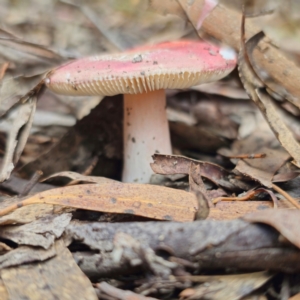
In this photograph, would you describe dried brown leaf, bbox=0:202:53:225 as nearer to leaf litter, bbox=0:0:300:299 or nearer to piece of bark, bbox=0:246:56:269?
leaf litter, bbox=0:0:300:299

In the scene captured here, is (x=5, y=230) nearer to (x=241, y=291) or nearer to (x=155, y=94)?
(x=241, y=291)

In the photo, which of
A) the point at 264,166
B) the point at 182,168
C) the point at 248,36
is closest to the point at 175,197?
the point at 182,168

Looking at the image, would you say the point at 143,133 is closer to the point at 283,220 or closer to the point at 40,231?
the point at 40,231

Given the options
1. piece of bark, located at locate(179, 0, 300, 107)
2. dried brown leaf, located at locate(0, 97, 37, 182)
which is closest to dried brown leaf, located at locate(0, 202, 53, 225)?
dried brown leaf, located at locate(0, 97, 37, 182)

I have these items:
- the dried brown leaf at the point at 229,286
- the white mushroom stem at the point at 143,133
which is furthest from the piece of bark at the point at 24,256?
the white mushroom stem at the point at 143,133

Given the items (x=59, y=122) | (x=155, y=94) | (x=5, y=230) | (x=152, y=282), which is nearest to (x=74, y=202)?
(x=5, y=230)
